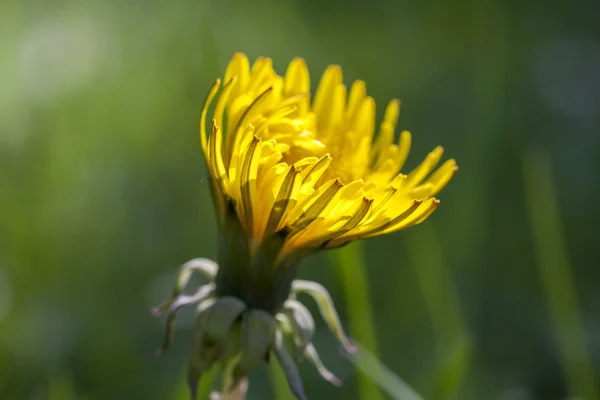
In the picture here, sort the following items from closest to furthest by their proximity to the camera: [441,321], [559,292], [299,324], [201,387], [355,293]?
[299,324] < [201,387] < [355,293] < [441,321] < [559,292]

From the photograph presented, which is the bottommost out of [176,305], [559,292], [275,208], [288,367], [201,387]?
[559,292]

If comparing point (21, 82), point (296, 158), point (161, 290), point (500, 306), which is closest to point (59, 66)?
point (21, 82)

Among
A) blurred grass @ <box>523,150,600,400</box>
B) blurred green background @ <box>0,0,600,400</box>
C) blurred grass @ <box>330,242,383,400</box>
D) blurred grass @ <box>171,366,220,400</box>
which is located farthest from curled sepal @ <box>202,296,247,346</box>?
blurred grass @ <box>523,150,600,400</box>

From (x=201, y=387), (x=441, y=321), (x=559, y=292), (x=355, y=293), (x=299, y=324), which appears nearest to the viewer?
(x=299, y=324)

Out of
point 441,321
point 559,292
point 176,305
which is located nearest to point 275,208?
point 176,305

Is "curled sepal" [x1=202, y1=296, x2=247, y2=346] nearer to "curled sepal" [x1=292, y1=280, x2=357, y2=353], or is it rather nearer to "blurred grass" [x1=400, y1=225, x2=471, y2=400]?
"curled sepal" [x1=292, y1=280, x2=357, y2=353]

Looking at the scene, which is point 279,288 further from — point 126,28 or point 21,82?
point 126,28

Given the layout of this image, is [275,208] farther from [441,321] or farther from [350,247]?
[441,321]
